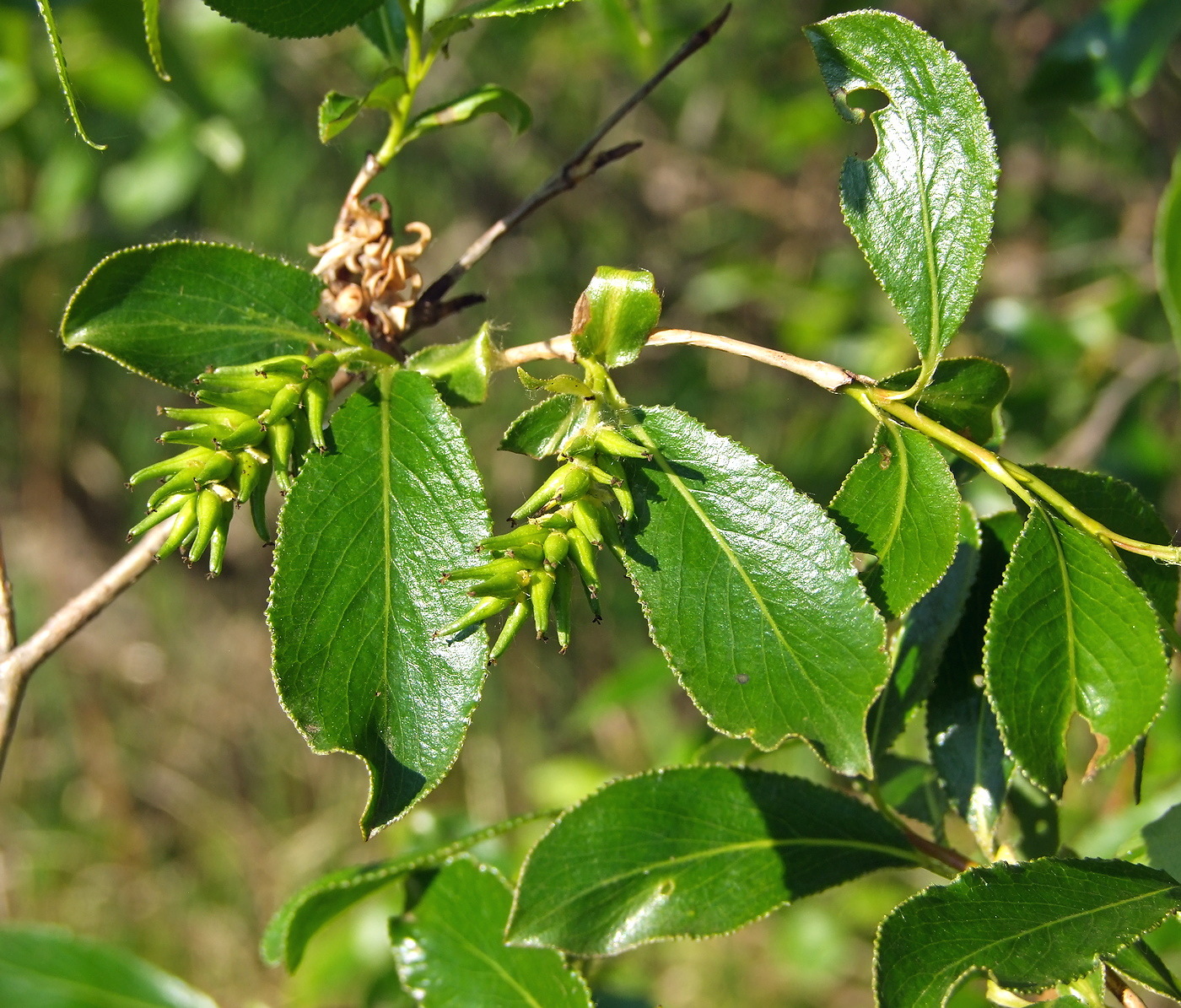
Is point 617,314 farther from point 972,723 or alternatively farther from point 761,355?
point 972,723

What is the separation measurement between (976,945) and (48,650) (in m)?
0.84

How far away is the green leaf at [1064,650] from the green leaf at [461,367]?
0.47 meters

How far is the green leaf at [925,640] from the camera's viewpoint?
3.26 feet

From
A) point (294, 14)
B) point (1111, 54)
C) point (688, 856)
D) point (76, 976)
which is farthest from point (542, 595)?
point (1111, 54)

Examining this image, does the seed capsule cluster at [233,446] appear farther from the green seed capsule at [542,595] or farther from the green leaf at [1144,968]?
the green leaf at [1144,968]

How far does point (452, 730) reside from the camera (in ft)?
2.69

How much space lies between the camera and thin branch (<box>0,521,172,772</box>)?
0.92m

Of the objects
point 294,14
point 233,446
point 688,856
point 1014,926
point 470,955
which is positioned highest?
point 294,14

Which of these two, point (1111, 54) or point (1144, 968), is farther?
point (1111, 54)

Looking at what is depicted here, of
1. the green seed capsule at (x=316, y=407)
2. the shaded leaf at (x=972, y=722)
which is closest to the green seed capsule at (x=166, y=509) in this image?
the green seed capsule at (x=316, y=407)

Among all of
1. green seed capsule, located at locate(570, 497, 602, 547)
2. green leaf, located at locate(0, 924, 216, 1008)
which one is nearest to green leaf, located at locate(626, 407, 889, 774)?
green seed capsule, located at locate(570, 497, 602, 547)

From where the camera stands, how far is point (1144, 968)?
91 cm

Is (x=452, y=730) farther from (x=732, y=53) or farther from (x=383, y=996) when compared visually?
(x=732, y=53)

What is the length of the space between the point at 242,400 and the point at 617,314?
315mm
